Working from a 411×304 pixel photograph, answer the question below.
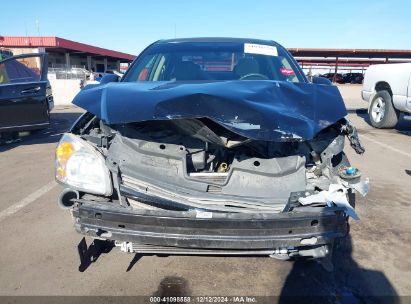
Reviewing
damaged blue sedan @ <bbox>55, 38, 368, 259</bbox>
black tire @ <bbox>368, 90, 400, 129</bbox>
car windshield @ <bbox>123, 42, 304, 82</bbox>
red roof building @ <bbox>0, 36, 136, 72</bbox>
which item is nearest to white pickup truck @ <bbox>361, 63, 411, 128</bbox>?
black tire @ <bbox>368, 90, 400, 129</bbox>

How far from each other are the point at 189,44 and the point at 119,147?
1898 millimetres

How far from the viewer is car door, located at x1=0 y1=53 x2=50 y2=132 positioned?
5.61 meters

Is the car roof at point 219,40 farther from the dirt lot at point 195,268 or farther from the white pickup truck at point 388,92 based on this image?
the white pickup truck at point 388,92

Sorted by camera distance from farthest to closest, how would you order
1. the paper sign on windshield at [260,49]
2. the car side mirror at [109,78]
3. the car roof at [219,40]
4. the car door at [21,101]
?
1. the car door at [21,101]
2. the car roof at [219,40]
3. the paper sign on windshield at [260,49]
4. the car side mirror at [109,78]

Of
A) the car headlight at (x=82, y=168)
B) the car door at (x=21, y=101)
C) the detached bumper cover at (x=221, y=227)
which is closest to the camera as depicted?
the detached bumper cover at (x=221, y=227)

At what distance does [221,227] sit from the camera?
1.98 metres

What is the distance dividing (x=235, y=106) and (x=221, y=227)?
28.8 inches

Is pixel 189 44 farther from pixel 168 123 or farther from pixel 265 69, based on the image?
pixel 168 123

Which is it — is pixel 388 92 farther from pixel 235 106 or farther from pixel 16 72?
pixel 16 72

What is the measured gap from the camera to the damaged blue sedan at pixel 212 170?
2.01 metres

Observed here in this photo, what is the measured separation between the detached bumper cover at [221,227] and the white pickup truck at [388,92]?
279 inches

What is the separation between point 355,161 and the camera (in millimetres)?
5633

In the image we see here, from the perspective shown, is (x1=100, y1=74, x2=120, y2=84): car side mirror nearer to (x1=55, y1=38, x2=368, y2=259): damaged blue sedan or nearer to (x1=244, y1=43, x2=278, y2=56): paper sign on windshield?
(x1=55, y1=38, x2=368, y2=259): damaged blue sedan

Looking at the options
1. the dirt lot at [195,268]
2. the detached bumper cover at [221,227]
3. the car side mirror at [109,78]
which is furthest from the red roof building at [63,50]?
the detached bumper cover at [221,227]
